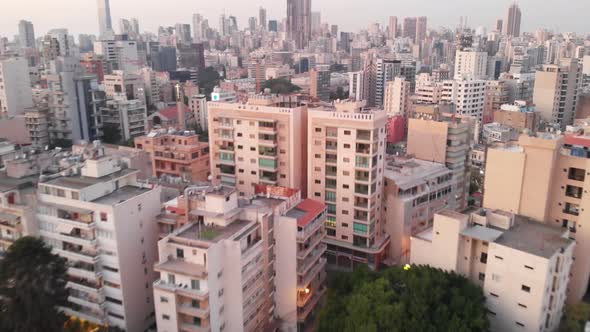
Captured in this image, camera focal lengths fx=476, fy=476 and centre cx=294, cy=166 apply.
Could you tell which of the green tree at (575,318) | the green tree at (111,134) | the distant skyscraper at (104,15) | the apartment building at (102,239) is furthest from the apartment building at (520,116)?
the distant skyscraper at (104,15)

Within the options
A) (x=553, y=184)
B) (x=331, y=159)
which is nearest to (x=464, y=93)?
(x=331, y=159)

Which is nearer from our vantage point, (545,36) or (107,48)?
(107,48)

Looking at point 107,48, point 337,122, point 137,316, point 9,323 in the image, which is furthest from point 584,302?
point 107,48

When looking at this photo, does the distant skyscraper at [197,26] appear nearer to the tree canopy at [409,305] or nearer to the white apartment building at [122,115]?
the white apartment building at [122,115]

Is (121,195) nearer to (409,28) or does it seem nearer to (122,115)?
(122,115)

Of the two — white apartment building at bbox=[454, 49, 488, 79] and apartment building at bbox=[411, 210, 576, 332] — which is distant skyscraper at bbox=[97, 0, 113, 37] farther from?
apartment building at bbox=[411, 210, 576, 332]

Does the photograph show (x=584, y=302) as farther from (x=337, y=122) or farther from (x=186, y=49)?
(x=186, y=49)
